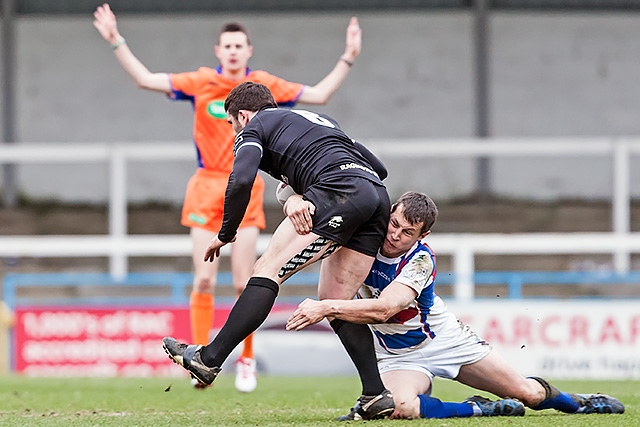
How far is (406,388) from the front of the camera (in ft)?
19.8

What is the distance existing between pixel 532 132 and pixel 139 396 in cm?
1325

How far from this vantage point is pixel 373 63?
2011cm

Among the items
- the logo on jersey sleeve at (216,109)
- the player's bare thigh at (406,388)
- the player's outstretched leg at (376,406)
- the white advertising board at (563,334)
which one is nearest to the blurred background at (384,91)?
the white advertising board at (563,334)

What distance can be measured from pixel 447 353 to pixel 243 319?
1173 millimetres

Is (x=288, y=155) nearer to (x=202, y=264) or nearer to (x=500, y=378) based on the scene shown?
(x=500, y=378)

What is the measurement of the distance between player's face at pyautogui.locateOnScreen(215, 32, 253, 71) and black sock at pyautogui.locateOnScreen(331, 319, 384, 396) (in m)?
2.89

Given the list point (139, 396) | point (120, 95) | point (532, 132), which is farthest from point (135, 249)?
point (532, 132)

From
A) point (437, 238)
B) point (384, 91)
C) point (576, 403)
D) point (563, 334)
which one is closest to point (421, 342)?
point (576, 403)

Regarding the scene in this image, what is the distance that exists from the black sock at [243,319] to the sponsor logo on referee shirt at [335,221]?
40cm

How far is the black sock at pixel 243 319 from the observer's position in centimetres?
561

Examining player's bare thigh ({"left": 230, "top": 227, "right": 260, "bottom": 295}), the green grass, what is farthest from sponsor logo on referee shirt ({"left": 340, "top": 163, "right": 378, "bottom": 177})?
player's bare thigh ({"left": 230, "top": 227, "right": 260, "bottom": 295})

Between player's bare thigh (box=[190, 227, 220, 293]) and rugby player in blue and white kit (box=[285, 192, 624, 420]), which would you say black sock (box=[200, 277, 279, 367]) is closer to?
rugby player in blue and white kit (box=[285, 192, 624, 420])

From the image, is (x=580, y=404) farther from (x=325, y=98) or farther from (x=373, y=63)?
(x=373, y=63)

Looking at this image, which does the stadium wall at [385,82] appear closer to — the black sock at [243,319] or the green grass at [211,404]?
the green grass at [211,404]
